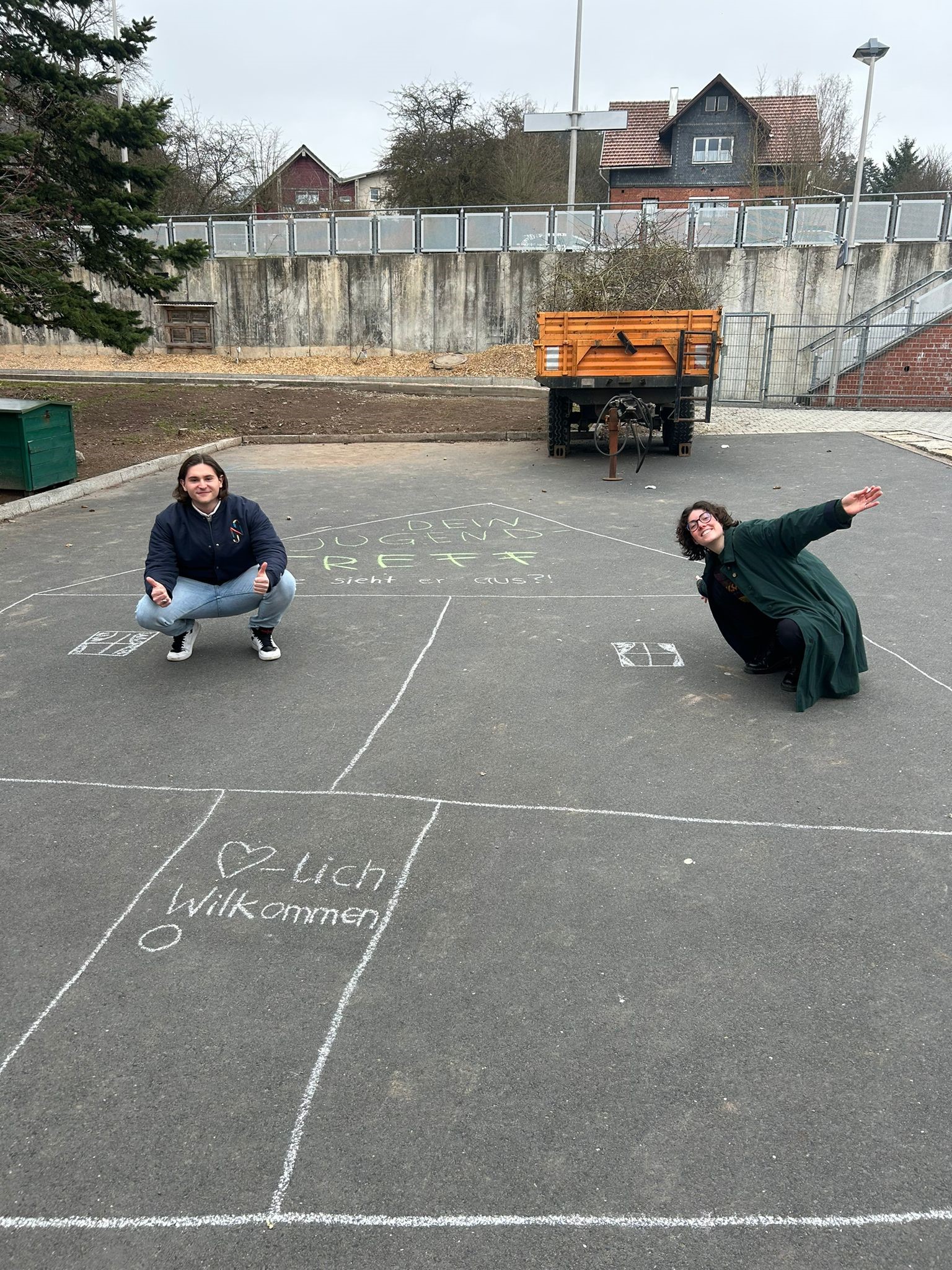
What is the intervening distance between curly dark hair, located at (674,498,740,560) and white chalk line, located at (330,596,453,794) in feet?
6.05

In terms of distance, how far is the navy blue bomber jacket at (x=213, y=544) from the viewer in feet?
19.5

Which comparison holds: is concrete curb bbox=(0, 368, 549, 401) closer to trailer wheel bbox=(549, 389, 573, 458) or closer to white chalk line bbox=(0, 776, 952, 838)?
trailer wheel bbox=(549, 389, 573, 458)

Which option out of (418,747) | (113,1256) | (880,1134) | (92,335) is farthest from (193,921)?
(92,335)

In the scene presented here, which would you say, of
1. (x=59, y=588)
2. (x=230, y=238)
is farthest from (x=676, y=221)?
(x=59, y=588)

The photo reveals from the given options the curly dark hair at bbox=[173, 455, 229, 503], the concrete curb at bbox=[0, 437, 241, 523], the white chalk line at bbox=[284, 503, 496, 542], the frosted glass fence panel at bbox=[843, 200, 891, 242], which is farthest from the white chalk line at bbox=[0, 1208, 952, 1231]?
the frosted glass fence panel at bbox=[843, 200, 891, 242]

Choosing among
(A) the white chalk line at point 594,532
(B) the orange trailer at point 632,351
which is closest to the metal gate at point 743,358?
(B) the orange trailer at point 632,351

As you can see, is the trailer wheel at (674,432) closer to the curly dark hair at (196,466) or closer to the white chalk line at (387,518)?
the white chalk line at (387,518)

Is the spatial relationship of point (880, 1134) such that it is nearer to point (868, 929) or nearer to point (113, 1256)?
point (868, 929)

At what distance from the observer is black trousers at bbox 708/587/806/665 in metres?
5.57

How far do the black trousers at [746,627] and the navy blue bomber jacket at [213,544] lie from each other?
8.89 feet

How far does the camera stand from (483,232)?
27.2 meters

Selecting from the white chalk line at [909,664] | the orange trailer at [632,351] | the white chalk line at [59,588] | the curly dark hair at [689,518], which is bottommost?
the white chalk line at [59,588]

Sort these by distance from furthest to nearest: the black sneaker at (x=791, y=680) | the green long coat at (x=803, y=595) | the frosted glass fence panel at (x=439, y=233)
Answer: the frosted glass fence panel at (x=439, y=233) < the black sneaker at (x=791, y=680) < the green long coat at (x=803, y=595)

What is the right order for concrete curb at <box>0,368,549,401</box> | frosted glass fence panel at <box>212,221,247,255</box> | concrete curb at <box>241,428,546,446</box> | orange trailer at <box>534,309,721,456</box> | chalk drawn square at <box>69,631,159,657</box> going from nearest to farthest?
chalk drawn square at <box>69,631,159,657</box> → orange trailer at <box>534,309,721,456</box> → concrete curb at <box>241,428,546,446</box> → concrete curb at <box>0,368,549,401</box> → frosted glass fence panel at <box>212,221,247,255</box>
